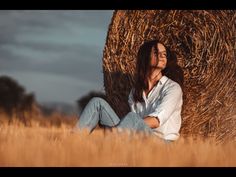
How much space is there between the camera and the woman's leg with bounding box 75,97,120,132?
4.21 metres

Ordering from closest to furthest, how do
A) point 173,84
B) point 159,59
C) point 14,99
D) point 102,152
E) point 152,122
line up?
point 102,152 < point 152,122 < point 173,84 < point 159,59 < point 14,99

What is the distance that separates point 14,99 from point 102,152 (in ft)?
2.61

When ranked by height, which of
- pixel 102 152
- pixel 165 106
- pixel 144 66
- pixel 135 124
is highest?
pixel 144 66

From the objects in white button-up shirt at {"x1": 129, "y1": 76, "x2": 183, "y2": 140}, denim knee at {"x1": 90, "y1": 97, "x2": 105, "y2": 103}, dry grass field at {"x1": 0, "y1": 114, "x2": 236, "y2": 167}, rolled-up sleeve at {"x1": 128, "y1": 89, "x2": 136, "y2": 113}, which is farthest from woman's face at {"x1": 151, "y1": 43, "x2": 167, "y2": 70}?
dry grass field at {"x1": 0, "y1": 114, "x2": 236, "y2": 167}

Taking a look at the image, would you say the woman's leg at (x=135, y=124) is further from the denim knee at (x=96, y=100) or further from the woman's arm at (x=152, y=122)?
the denim knee at (x=96, y=100)

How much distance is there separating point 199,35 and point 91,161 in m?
1.13

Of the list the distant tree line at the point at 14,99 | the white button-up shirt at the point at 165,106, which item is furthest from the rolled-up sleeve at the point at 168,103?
the distant tree line at the point at 14,99

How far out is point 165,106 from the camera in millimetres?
4137

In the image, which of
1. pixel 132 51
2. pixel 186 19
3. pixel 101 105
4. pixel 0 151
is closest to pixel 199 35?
pixel 186 19

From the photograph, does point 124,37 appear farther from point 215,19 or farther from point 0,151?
point 0,151

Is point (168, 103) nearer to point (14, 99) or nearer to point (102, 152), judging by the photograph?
point (102, 152)

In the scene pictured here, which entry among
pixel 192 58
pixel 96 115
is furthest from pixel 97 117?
pixel 192 58

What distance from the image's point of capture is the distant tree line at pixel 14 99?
437 centimetres

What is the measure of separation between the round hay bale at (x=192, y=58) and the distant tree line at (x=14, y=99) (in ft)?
1.83
